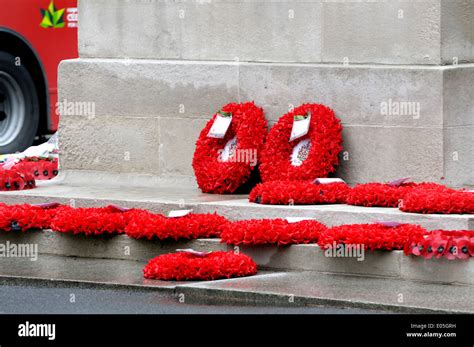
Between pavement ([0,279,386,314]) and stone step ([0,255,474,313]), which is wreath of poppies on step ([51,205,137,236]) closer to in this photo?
stone step ([0,255,474,313])

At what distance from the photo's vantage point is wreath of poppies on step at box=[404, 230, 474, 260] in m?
10.9

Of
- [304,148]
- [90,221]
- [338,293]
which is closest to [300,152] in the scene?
[304,148]

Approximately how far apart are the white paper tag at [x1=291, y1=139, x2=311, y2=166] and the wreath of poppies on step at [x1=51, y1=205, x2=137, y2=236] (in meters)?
1.75

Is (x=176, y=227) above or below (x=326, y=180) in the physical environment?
below

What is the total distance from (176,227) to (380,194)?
1.77m

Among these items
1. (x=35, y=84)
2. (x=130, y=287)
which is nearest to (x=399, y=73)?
(x=130, y=287)

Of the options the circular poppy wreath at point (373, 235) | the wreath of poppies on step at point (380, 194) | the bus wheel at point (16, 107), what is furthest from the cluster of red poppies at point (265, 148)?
the bus wheel at point (16, 107)

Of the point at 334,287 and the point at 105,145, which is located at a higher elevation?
the point at 105,145

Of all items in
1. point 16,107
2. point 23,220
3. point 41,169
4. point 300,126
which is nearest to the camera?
point 23,220

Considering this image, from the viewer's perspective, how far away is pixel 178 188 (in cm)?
1480

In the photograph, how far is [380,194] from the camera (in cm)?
1247

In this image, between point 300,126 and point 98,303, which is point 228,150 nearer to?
point 300,126
